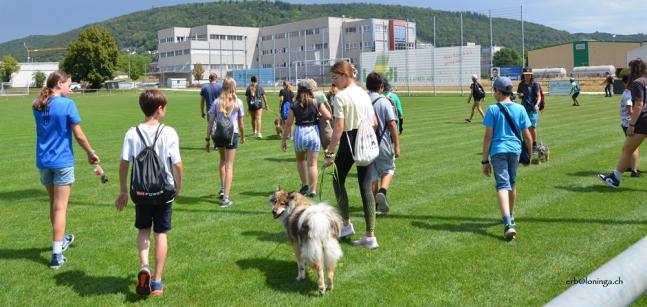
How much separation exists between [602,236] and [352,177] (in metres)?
5.33

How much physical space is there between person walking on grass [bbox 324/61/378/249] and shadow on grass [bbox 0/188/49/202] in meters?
6.04

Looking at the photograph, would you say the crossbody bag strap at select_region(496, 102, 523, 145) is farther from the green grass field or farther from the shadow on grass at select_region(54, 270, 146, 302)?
the shadow on grass at select_region(54, 270, 146, 302)

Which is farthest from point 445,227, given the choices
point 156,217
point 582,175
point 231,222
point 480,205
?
point 582,175

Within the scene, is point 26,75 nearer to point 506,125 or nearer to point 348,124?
point 348,124

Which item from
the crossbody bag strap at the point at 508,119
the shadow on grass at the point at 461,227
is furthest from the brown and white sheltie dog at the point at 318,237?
the crossbody bag strap at the point at 508,119

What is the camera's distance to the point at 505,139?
645 cm

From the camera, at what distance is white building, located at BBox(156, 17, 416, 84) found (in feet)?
326

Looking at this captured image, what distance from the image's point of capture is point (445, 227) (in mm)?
7086

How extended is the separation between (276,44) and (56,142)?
384 ft

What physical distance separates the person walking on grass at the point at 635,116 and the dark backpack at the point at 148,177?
24.4 feet

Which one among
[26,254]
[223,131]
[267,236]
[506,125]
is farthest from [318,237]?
[223,131]

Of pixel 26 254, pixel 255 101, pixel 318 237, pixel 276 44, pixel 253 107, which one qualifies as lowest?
pixel 26 254

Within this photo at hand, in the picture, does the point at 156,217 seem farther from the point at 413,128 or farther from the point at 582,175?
the point at 413,128

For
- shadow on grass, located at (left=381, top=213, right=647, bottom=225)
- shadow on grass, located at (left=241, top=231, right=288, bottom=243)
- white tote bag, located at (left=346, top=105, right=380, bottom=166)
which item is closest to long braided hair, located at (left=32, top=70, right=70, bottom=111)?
shadow on grass, located at (left=241, top=231, right=288, bottom=243)
